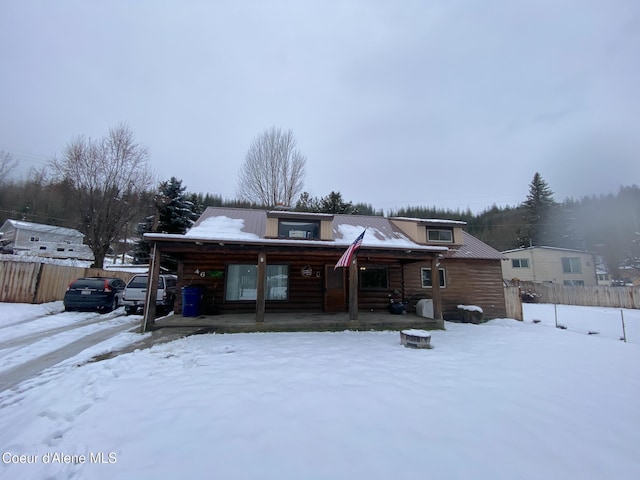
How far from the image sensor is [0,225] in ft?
119

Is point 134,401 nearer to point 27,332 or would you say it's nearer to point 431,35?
point 27,332

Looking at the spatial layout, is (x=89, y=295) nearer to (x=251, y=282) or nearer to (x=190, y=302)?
(x=190, y=302)

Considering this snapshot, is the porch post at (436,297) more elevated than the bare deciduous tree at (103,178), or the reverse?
the bare deciduous tree at (103,178)

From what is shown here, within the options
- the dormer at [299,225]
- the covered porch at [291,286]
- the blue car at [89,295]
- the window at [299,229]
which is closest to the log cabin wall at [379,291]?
the covered porch at [291,286]

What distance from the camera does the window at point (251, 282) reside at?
401 inches

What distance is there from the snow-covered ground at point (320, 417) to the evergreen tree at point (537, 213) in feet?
114

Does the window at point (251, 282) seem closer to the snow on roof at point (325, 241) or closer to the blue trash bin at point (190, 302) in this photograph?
the blue trash bin at point (190, 302)

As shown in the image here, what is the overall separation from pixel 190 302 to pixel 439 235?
33.8ft

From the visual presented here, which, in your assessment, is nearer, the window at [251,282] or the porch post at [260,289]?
the porch post at [260,289]

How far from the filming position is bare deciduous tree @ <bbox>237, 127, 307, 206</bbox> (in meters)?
22.1

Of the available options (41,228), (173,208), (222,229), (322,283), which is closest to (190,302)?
(222,229)

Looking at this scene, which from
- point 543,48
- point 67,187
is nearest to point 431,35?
point 543,48

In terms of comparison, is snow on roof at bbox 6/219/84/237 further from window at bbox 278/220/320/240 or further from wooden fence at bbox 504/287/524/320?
wooden fence at bbox 504/287/524/320

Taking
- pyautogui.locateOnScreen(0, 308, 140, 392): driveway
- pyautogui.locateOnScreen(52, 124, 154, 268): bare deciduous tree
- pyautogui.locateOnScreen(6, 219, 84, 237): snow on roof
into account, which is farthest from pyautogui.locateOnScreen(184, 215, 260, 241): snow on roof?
pyautogui.locateOnScreen(6, 219, 84, 237): snow on roof
